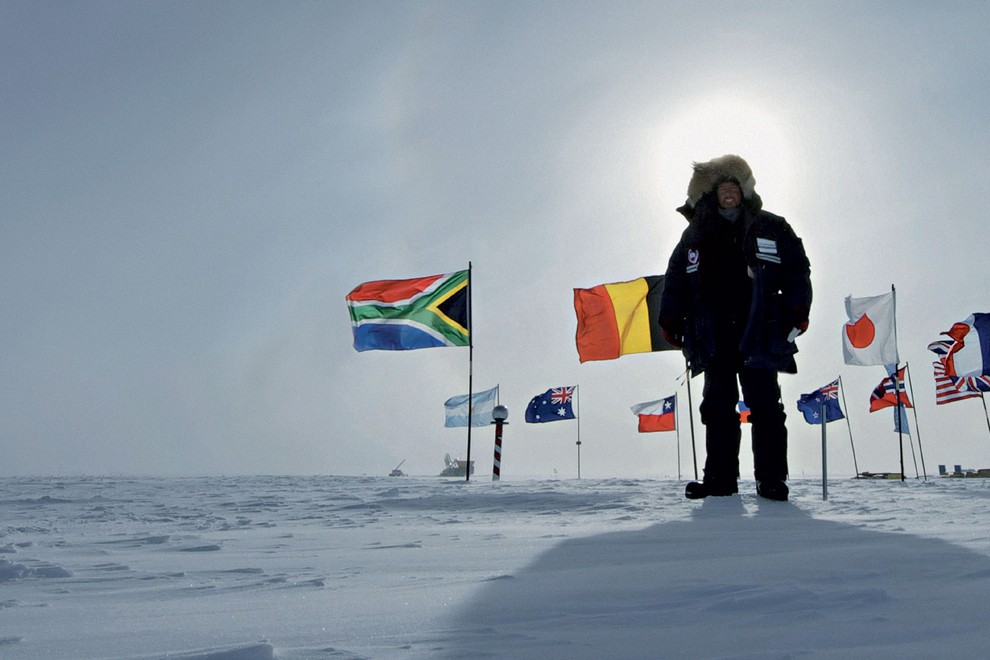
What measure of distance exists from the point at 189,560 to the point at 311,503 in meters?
2.41

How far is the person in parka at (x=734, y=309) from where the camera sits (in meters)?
4.46

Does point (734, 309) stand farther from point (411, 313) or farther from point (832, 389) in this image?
point (832, 389)

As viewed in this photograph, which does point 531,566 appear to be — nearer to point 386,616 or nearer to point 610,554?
point 610,554

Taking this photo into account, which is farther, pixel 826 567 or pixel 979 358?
pixel 979 358

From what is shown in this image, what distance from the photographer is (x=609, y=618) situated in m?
1.18

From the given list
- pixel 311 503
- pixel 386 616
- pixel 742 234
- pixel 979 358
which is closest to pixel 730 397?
pixel 742 234

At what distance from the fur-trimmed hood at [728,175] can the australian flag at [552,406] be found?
23190 millimetres

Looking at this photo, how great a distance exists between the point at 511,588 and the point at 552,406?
26.9 meters

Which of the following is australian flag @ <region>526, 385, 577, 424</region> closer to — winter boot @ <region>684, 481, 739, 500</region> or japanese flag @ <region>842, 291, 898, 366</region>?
japanese flag @ <region>842, 291, 898, 366</region>

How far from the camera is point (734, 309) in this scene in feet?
15.4

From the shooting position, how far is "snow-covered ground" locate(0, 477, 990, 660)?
1026 millimetres

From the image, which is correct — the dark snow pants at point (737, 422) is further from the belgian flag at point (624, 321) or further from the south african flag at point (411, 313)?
the belgian flag at point (624, 321)

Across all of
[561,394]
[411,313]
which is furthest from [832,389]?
[411,313]

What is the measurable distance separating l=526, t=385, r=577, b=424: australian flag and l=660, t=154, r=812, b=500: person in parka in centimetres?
2307
